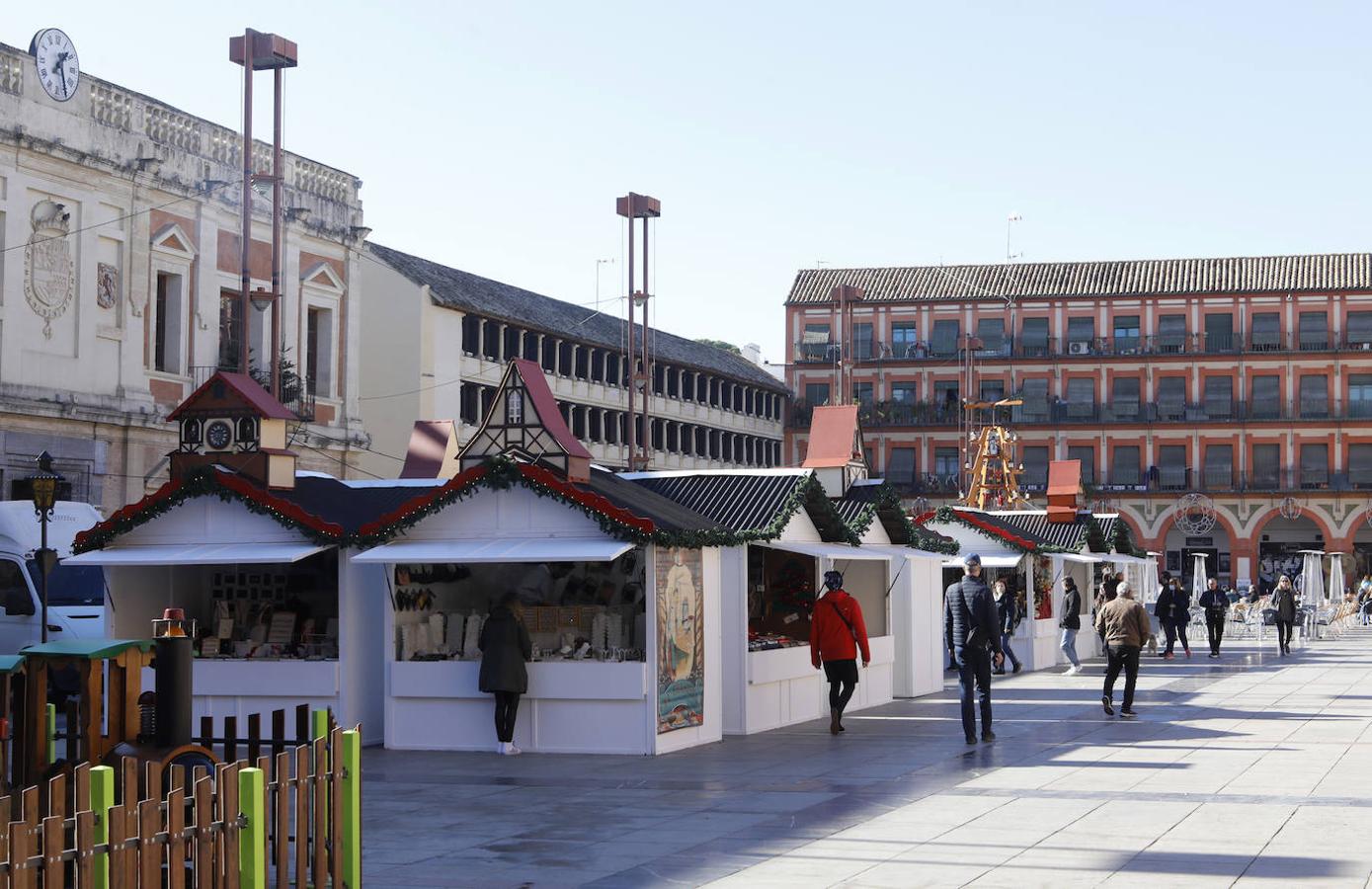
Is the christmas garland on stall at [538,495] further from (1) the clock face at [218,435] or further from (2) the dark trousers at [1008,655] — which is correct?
(2) the dark trousers at [1008,655]

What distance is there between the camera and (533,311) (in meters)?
60.7

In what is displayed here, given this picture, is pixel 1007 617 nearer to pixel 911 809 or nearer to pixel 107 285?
pixel 911 809

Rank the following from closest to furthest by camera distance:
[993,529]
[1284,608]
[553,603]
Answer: [553,603]
[993,529]
[1284,608]

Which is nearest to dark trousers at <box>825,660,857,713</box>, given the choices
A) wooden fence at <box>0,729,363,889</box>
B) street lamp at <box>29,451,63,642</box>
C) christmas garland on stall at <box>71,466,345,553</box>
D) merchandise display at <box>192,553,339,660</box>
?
merchandise display at <box>192,553,339,660</box>

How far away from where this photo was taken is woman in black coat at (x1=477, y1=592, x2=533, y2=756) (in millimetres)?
16719

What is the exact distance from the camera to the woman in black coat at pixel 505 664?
16.7 meters

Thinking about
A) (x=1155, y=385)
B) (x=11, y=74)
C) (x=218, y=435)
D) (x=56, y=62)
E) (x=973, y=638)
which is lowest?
(x=973, y=638)

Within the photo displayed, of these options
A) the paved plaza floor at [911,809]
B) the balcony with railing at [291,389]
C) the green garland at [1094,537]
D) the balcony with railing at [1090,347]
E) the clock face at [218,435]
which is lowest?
the paved plaza floor at [911,809]

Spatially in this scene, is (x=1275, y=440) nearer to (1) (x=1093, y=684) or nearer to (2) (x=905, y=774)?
(1) (x=1093, y=684)

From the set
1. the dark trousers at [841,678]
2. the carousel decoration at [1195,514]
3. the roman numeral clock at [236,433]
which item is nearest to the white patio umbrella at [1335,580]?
the carousel decoration at [1195,514]

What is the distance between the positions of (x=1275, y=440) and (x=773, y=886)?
72.1 m

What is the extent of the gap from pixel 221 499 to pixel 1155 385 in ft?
216

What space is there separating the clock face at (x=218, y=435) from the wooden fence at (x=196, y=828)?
9363mm

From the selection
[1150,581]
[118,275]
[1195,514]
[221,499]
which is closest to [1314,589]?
[1150,581]
